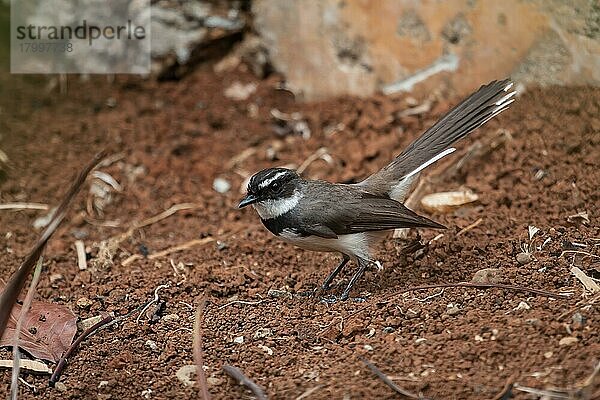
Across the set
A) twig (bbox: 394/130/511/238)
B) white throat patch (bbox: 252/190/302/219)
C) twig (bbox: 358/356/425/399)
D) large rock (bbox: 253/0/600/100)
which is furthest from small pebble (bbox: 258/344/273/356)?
large rock (bbox: 253/0/600/100)

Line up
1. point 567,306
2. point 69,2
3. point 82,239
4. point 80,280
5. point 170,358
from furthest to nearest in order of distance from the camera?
point 69,2 < point 82,239 < point 80,280 < point 170,358 < point 567,306

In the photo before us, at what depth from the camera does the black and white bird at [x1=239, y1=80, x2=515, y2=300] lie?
18.0 feet

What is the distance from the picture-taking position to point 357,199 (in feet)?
18.7

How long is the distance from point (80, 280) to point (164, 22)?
350 centimetres

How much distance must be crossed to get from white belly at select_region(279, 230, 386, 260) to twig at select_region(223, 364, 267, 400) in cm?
125

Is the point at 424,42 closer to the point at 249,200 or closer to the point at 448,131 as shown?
the point at 448,131

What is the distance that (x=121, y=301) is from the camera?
5512 millimetres

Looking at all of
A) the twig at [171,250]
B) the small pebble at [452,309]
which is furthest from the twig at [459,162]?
the small pebble at [452,309]

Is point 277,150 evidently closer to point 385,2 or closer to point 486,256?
point 385,2

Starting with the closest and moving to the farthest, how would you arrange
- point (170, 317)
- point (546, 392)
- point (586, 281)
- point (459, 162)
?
point (546, 392) < point (586, 281) < point (170, 317) < point (459, 162)

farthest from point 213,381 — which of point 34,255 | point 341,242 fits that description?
point 341,242

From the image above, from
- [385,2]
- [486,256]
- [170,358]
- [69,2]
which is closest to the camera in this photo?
[170,358]

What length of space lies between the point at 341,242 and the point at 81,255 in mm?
2179

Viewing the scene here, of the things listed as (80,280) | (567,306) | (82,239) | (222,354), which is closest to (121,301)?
(80,280)
